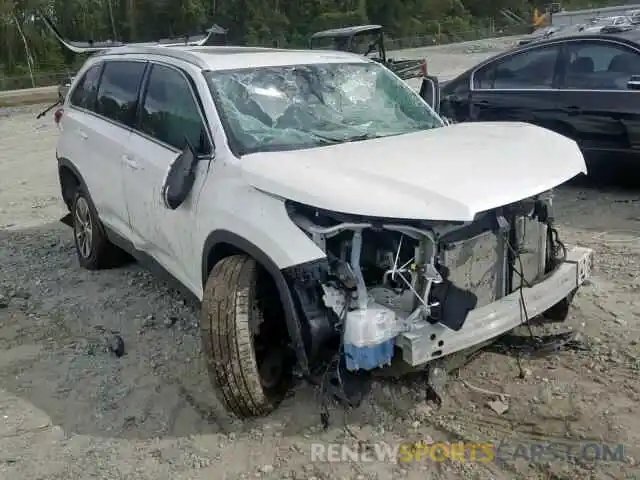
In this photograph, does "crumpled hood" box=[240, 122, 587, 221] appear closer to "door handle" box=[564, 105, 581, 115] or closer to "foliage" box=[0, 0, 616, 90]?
"door handle" box=[564, 105, 581, 115]

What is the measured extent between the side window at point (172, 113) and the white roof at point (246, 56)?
17cm

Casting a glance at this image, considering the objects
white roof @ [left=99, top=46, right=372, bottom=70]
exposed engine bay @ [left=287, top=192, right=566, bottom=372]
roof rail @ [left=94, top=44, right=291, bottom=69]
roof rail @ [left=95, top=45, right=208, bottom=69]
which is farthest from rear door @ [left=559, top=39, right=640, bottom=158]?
roof rail @ [left=95, top=45, right=208, bottom=69]

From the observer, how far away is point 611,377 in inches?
156

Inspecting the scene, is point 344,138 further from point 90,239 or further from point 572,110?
point 572,110

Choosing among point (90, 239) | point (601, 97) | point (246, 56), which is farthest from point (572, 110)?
point (90, 239)

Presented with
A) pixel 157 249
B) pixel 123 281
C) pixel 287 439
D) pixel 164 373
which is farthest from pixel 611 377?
pixel 123 281

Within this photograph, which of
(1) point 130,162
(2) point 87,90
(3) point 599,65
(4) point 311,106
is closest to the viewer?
(4) point 311,106

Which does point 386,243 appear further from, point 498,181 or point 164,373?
point 164,373

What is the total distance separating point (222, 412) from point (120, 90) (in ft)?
8.92

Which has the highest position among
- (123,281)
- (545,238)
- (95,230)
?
(545,238)

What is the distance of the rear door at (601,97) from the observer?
6.87 meters

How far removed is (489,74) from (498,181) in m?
5.10

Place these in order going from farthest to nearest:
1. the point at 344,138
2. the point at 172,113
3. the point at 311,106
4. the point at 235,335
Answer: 1. the point at 172,113
2. the point at 311,106
3. the point at 344,138
4. the point at 235,335

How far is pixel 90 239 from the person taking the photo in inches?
242
